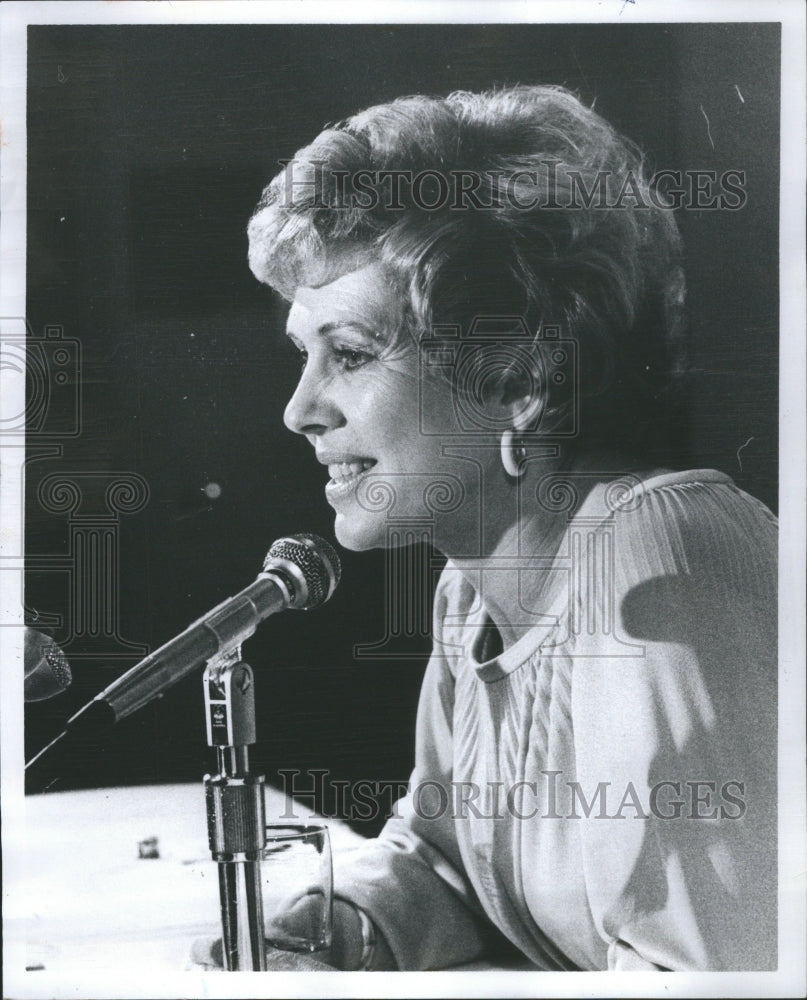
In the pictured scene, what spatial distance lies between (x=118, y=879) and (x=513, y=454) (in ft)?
3.48

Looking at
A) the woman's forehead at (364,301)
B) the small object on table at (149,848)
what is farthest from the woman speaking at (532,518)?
the small object on table at (149,848)

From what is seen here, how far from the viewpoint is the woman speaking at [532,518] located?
1.83m

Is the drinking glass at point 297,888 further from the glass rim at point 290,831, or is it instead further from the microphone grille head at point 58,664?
the microphone grille head at point 58,664

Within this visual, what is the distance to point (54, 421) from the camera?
6.30 ft

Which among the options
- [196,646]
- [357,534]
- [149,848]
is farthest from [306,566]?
[149,848]

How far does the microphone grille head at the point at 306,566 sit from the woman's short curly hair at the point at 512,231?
43 cm

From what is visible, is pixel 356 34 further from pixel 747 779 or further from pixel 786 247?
pixel 747 779

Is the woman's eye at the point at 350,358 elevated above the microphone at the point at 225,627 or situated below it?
above

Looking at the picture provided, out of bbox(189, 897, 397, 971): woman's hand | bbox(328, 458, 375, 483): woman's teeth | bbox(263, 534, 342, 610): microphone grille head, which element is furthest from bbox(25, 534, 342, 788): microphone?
bbox(189, 897, 397, 971): woman's hand

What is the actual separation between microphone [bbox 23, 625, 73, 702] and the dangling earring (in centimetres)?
89

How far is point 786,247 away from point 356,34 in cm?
89

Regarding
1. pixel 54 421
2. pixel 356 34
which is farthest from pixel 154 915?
pixel 356 34

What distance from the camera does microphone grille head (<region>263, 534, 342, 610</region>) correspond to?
73.0 inches

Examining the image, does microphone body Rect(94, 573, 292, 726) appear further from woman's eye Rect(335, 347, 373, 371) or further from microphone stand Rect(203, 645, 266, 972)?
woman's eye Rect(335, 347, 373, 371)
